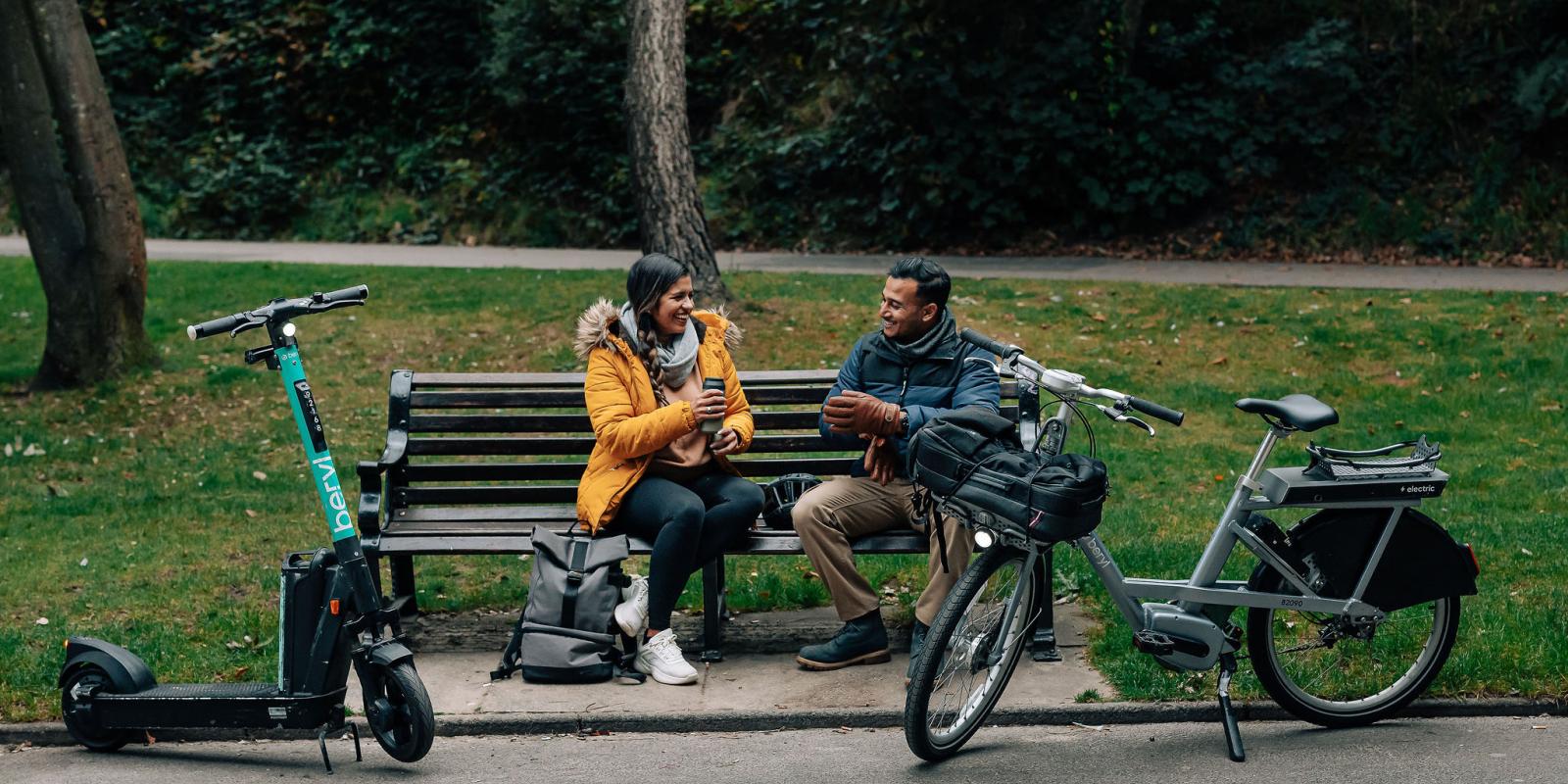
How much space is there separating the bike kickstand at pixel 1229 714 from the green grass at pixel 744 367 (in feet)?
0.93

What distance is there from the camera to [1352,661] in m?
5.20

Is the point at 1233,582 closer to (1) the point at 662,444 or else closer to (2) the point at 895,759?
(2) the point at 895,759

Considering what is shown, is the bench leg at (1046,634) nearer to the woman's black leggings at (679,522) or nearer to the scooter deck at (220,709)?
the woman's black leggings at (679,522)

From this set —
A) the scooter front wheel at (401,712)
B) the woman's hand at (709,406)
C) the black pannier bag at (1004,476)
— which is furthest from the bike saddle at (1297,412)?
the scooter front wheel at (401,712)

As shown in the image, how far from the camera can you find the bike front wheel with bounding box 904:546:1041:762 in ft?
15.2

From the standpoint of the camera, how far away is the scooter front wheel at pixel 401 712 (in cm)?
475

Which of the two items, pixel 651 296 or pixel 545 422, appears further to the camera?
pixel 545 422

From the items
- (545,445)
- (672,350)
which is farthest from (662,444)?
(545,445)

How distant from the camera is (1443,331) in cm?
1127

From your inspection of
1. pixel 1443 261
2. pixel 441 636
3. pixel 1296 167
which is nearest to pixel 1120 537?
pixel 441 636

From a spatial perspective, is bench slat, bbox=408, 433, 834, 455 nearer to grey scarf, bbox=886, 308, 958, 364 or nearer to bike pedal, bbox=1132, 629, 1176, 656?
grey scarf, bbox=886, 308, 958, 364

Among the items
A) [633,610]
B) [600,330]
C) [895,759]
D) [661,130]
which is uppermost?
[661,130]

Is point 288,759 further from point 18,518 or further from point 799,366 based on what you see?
point 799,366

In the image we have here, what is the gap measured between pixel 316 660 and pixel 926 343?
7.76 feet
